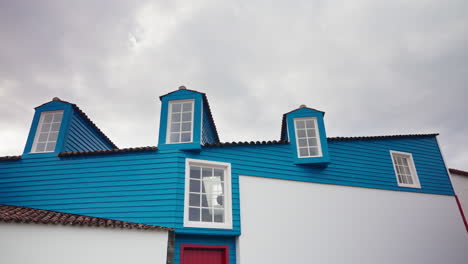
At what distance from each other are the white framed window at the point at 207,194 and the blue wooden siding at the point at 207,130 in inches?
61.4

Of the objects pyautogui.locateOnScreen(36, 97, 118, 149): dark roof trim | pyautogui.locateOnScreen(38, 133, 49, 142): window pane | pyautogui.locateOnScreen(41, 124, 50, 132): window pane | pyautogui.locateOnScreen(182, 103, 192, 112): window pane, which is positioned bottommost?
pyautogui.locateOnScreen(38, 133, 49, 142): window pane

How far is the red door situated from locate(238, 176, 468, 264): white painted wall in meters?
0.60

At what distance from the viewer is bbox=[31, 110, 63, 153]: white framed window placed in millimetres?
9648

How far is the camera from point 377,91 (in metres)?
12.9

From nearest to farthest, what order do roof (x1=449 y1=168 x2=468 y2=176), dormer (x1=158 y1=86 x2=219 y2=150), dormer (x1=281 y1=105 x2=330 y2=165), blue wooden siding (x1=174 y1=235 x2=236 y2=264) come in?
blue wooden siding (x1=174 y1=235 x2=236 y2=264), dormer (x1=158 y1=86 x2=219 y2=150), dormer (x1=281 y1=105 x2=330 y2=165), roof (x1=449 y1=168 x2=468 y2=176)

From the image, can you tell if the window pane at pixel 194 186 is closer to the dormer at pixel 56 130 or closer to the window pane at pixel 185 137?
the window pane at pixel 185 137

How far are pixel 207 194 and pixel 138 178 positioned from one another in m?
2.22

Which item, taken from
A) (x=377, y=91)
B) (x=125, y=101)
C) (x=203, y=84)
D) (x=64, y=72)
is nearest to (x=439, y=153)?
(x=377, y=91)

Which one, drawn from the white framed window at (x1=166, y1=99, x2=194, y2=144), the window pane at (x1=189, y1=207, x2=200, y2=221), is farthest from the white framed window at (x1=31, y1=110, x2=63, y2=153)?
the window pane at (x1=189, y1=207, x2=200, y2=221)

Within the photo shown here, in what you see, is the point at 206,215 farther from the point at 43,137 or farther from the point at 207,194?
the point at 43,137

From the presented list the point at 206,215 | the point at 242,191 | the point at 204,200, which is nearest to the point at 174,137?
the point at 204,200

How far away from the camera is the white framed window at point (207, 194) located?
834cm

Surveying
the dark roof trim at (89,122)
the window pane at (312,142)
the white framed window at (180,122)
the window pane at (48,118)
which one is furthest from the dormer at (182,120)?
the window pane at (48,118)

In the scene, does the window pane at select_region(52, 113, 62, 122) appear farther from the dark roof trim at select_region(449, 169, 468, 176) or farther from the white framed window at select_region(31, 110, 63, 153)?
the dark roof trim at select_region(449, 169, 468, 176)
